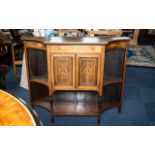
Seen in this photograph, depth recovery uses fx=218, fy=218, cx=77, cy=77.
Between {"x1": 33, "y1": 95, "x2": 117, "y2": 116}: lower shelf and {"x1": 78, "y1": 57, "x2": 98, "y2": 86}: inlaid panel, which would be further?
{"x1": 33, "y1": 95, "x2": 117, "y2": 116}: lower shelf

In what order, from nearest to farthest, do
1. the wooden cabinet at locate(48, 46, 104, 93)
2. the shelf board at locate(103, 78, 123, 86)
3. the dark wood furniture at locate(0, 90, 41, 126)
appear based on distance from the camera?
1. the dark wood furniture at locate(0, 90, 41, 126)
2. the wooden cabinet at locate(48, 46, 104, 93)
3. the shelf board at locate(103, 78, 123, 86)

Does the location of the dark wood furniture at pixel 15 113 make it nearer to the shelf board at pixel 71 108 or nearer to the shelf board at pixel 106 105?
the shelf board at pixel 71 108

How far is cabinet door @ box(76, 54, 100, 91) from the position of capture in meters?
2.62

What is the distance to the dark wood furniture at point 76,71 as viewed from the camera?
2.58 metres

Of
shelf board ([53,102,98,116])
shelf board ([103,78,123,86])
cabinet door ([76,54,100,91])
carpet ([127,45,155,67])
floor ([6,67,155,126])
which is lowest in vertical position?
floor ([6,67,155,126])

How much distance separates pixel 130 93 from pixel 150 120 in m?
0.88

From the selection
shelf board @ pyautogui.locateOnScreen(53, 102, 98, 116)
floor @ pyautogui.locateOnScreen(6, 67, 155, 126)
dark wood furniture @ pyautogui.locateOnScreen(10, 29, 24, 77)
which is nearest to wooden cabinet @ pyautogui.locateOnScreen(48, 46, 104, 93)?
shelf board @ pyautogui.locateOnScreen(53, 102, 98, 116)

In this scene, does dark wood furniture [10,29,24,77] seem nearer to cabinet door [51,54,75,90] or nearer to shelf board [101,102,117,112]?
cabinet door [51,54,75,90]

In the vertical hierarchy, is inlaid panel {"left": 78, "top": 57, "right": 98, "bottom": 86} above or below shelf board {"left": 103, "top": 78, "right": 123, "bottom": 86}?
above

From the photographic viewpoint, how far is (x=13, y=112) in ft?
5.22

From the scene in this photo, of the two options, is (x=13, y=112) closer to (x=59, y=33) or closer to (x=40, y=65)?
(x=40, y=65)

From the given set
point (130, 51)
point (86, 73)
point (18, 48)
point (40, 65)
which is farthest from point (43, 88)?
point (130, 51)

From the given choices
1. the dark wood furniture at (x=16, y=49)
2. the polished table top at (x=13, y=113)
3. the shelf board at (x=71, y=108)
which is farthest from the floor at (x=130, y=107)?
Answer: the polished table top at (x=13, y=113)

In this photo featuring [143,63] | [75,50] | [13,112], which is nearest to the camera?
[13,112]
